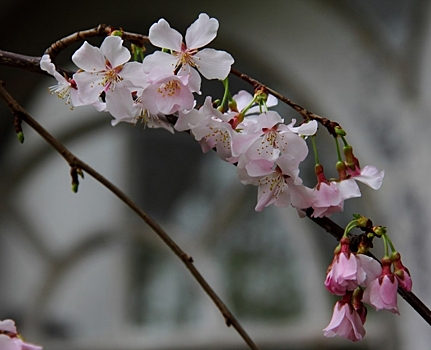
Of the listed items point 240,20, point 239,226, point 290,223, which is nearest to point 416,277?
point 290,223

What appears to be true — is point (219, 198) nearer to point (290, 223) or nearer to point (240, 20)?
point (290, 223)

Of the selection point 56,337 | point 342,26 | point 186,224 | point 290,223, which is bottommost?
point 56,337

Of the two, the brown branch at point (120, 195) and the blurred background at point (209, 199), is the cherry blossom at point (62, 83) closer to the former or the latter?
the brown branch at point (120, 195)

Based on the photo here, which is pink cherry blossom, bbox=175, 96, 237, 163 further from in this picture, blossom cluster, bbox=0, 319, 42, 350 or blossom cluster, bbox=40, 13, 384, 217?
blossom cluster, bbox=0, 319, 42, 350

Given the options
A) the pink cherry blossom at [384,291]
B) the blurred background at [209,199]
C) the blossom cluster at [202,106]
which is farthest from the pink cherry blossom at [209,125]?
the blurred background at [209,199]

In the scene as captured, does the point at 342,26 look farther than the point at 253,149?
Yes
